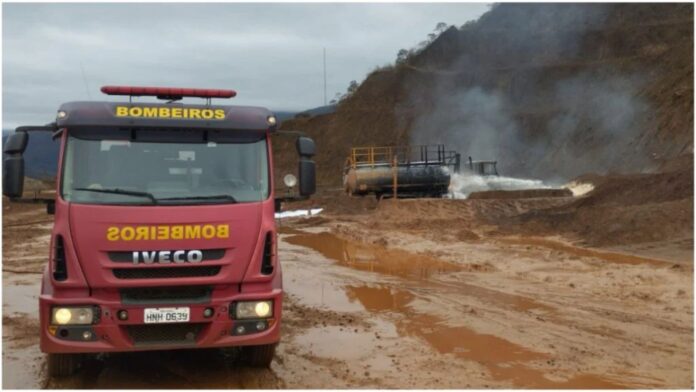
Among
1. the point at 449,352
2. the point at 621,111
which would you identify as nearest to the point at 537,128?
the point at 621,111

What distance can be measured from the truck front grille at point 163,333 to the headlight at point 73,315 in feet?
1.05

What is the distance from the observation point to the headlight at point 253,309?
5.86 m

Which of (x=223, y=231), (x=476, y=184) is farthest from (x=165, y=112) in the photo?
(x=476, y=184)

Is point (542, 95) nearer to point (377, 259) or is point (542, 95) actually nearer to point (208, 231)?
point (377, 259)

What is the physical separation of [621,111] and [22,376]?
1678 inches

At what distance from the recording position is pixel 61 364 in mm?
6176

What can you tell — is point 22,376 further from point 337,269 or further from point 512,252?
point 512,252

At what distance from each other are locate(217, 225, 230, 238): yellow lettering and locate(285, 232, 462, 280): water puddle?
305 inches

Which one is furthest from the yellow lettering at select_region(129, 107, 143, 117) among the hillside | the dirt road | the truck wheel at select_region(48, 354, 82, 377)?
the hillside

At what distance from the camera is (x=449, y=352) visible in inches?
293

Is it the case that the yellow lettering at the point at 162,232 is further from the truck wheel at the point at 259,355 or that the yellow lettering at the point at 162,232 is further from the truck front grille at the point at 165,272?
the truck wheel at the point at 259,355

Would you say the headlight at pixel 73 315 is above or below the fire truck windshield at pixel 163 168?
below

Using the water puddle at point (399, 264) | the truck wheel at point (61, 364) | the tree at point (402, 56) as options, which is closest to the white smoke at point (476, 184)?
the water puddle at point (399, 264)

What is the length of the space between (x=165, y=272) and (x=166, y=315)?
36cm
